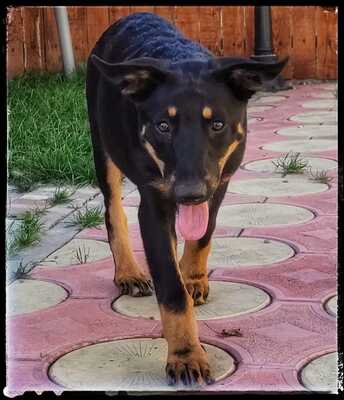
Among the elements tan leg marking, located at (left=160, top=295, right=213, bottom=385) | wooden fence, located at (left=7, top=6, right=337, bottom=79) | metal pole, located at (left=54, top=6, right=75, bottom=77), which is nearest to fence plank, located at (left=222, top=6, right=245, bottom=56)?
wooden fence, located at (left=7, top=6, right=337, bottom=79)

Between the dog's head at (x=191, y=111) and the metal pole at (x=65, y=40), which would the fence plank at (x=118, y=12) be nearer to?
the metal pole at (x=65, y=40)

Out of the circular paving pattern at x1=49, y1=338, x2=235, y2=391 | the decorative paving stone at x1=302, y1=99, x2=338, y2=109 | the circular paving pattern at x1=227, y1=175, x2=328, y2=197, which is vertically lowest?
the circular paving pattern at x1=227, y1=175, x2=328, y2=197

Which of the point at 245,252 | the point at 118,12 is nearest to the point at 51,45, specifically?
the point at 118,12

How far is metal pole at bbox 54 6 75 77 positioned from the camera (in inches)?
352

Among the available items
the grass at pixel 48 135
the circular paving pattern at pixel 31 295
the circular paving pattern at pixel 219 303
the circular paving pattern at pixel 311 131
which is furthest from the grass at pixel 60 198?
the circular paving pattern at pixel 311 131

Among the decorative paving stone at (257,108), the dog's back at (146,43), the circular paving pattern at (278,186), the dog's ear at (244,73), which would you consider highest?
the dog's back at (146,43)

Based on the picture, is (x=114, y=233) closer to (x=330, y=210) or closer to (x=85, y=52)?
(x=330, y=210)

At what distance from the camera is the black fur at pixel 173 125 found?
261 cm

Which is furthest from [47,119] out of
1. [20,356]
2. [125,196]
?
[20,356]

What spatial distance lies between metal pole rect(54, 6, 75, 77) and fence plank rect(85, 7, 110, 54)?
555 millimetres

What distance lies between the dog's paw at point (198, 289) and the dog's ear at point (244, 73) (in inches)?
34.9

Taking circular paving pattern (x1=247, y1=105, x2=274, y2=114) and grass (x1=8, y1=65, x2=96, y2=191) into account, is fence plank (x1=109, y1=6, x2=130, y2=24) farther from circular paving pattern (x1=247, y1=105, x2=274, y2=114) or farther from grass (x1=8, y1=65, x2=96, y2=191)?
circular paving pattern (x1=247, y1=105, x2=274, y2=114)

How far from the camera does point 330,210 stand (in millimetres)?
4582

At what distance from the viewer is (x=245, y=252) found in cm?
394
